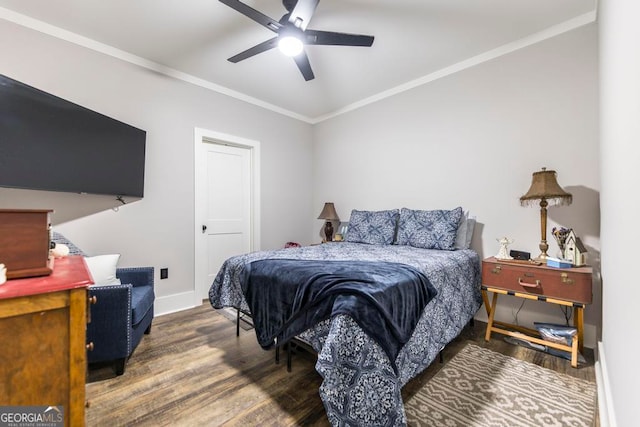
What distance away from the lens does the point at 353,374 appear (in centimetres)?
119

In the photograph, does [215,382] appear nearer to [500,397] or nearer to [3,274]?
[3,274]

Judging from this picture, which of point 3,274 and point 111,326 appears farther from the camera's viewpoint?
point 111,326

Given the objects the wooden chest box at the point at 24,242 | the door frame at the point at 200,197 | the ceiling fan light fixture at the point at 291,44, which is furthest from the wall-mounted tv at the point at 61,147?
the ceiling fan light fixture at the point at 291,44

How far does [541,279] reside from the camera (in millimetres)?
1998

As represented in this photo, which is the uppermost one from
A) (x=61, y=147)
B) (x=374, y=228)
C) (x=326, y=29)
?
(x=326, y=29)

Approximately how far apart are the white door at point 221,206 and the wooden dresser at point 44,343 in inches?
94.0

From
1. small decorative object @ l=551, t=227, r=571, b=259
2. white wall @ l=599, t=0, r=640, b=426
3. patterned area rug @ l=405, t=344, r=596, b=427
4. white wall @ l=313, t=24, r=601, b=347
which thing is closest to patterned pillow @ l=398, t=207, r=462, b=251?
white wall @ l=313, t=24, r=601, b=347

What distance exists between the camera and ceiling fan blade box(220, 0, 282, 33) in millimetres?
1660

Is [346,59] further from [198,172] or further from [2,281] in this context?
[2,281]

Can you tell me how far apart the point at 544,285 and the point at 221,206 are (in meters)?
3.45

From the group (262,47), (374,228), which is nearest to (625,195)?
(374,228)

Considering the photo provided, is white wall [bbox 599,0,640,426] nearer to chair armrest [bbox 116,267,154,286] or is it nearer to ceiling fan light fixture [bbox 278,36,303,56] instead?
ceiling fan light fixture [bbox 278,36,303,56]

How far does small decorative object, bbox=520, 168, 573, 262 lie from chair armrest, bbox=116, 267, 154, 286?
336 centimetres

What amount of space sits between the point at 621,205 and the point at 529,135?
1.73 metres
